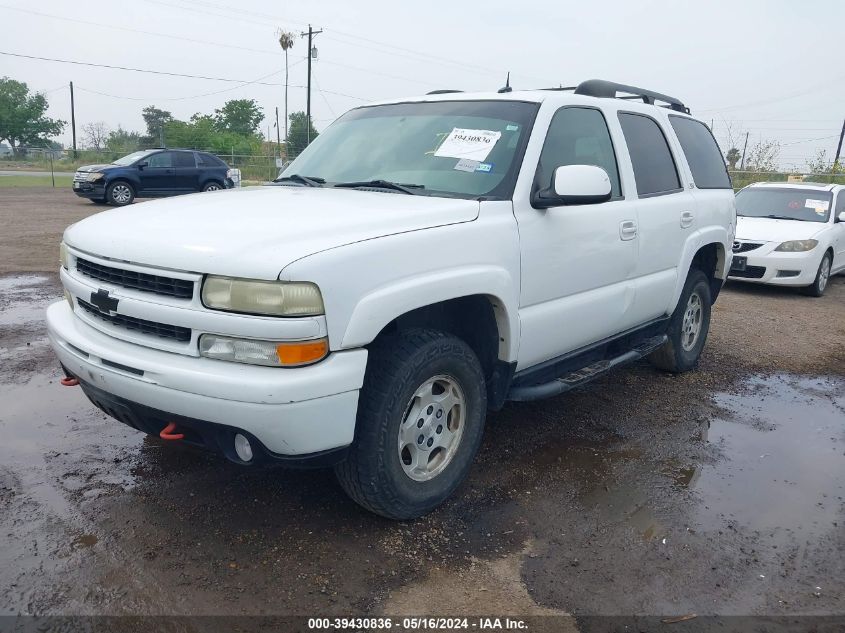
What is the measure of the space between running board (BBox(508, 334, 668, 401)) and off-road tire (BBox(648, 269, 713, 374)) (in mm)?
515

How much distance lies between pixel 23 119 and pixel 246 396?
69524 millimetres

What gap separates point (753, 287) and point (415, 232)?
28.4ft

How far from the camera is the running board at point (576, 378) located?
3.68 metres

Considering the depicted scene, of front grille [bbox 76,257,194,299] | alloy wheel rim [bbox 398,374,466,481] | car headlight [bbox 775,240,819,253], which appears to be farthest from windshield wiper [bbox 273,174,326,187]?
car headlight [bbox 775,240,819,253]

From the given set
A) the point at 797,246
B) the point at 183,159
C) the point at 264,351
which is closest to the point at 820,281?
the point at 797,246

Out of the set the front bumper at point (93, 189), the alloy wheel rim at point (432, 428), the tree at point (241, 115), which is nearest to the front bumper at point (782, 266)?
the alloy wheel rim at point (432, 428)

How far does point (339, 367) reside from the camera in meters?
2.60

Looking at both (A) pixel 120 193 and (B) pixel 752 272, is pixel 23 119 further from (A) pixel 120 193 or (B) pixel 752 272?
(B) pixel 752 272

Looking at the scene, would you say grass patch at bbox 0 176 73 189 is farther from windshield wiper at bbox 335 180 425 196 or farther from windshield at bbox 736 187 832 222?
windshield wiper at bbox 335 180 425 196

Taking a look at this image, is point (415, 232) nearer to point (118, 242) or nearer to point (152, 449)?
point (118, 242)

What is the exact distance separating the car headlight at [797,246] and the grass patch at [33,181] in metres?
26.3

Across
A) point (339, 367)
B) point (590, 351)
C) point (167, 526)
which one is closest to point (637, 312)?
point (590, 351)

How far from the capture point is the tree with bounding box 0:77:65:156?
60.1 metres

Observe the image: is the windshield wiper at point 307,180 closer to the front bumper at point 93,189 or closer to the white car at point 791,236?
the white car at point 791,236
